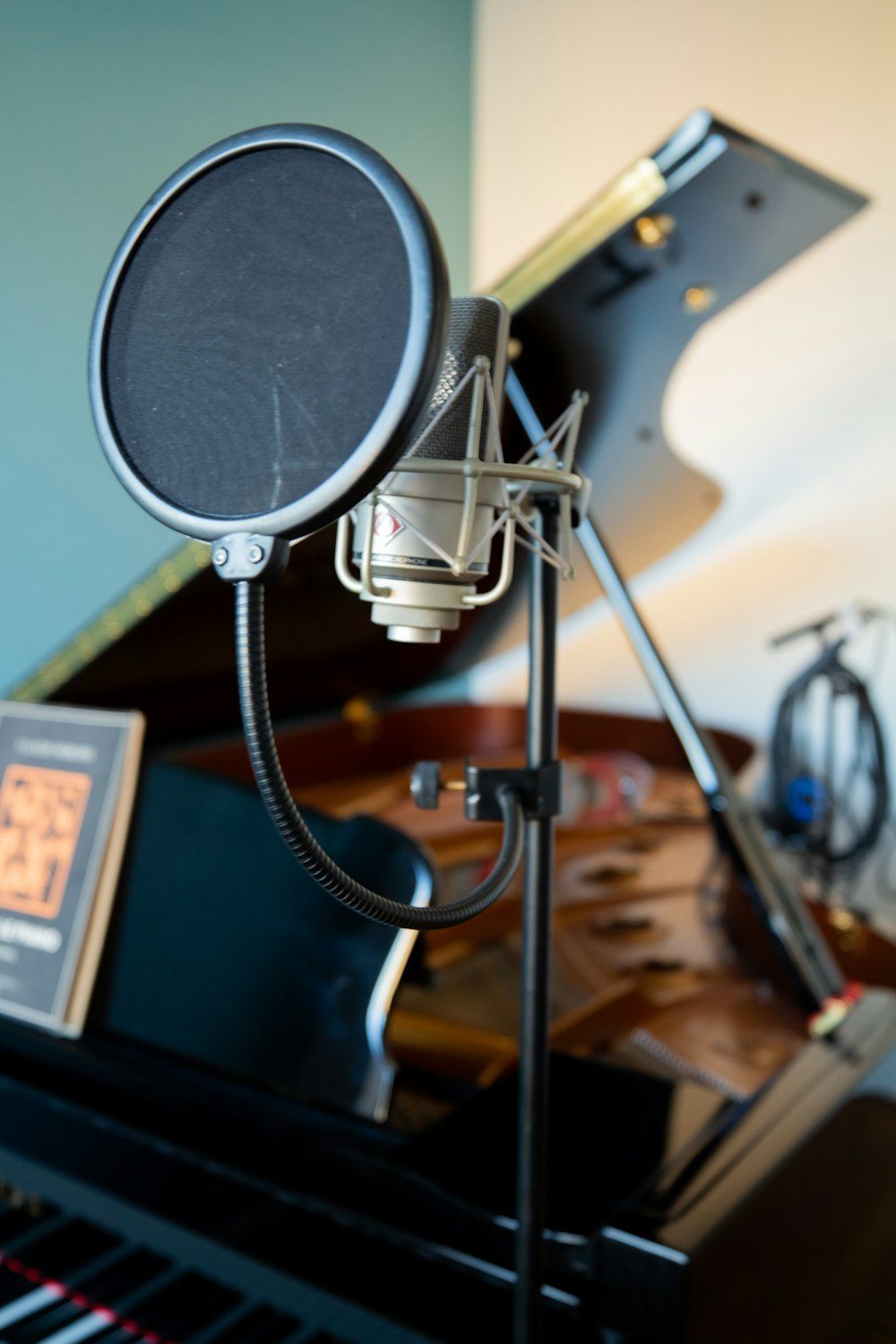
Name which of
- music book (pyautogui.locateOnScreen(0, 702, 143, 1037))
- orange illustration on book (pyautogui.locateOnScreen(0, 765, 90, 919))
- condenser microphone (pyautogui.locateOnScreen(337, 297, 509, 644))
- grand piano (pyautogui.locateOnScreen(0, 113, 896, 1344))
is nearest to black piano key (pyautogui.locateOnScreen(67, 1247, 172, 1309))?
grand piano (pyautogui.locateOnScreen(0, 113, 896, 1344))

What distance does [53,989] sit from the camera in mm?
1138

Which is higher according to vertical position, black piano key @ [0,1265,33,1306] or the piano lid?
the piano lid

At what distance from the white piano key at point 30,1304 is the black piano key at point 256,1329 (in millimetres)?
136

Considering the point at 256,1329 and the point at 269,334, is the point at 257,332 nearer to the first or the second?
the point at 269,334

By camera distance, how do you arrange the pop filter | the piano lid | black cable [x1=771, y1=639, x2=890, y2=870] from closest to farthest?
the pop filter < the piano lid < black cable [x1=771, y1=639, x2=890, y2=870]

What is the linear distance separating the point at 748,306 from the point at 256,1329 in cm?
303

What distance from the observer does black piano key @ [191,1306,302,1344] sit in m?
0.88

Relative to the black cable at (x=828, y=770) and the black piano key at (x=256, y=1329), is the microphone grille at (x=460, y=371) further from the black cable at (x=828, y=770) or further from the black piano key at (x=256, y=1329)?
the black cable at (x=828, y=770)

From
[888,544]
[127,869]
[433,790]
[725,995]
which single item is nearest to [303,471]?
[433,790]

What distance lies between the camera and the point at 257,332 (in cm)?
44

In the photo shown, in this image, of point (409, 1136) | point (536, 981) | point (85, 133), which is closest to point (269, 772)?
point (536, 981)

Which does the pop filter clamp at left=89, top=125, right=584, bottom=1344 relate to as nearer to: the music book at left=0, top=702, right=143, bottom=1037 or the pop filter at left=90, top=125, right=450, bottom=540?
the pop filter at left=90, top=125, right=450, bottom=540

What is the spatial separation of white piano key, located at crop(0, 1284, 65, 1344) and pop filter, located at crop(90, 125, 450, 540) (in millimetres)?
765

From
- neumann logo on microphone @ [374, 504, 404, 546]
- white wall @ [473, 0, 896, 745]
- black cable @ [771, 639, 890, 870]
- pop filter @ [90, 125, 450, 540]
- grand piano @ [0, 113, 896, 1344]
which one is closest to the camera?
pop filter @ [90, 125, 450, 540]
